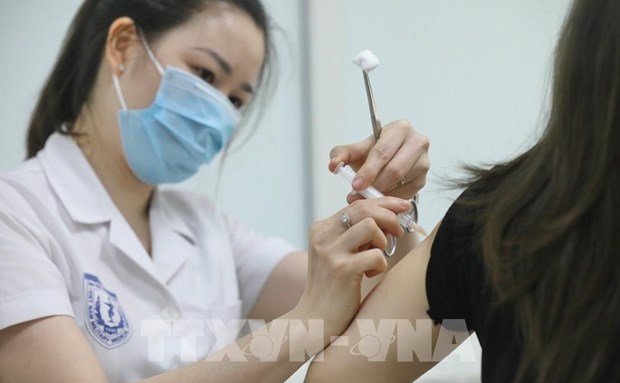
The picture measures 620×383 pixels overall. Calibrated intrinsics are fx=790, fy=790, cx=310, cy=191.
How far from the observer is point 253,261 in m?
1.68

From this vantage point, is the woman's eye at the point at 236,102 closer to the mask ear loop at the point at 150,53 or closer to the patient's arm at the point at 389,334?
the mask ear loop at the point at 150,53

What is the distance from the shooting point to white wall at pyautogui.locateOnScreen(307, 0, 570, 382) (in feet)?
5.99

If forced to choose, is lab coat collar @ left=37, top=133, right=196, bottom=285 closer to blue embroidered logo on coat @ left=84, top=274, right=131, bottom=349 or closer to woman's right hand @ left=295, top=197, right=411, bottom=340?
A: blue embroidered logo on coat @ left=84, top=274, right=131, bottom=349

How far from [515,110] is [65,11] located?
1063mm

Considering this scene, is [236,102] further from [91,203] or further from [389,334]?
[389,334]

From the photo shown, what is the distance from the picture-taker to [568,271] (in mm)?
748

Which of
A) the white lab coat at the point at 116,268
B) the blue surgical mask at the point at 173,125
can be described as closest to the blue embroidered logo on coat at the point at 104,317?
the white lab coat at the point at 116,268

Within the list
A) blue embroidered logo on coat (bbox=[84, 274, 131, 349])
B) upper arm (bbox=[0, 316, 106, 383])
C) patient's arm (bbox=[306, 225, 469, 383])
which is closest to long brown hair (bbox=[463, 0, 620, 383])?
patient's arm (bbox=[306, 225, 469, 383])

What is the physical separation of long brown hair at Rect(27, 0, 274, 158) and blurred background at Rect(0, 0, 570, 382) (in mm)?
261

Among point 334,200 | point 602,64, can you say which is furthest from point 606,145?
point 334,200

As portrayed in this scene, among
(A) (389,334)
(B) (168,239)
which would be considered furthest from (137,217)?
(A) (389,334)

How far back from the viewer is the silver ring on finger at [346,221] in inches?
39.0

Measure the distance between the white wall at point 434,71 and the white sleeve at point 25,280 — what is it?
77cm

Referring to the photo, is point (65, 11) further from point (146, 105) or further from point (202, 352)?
point (202, 352)
